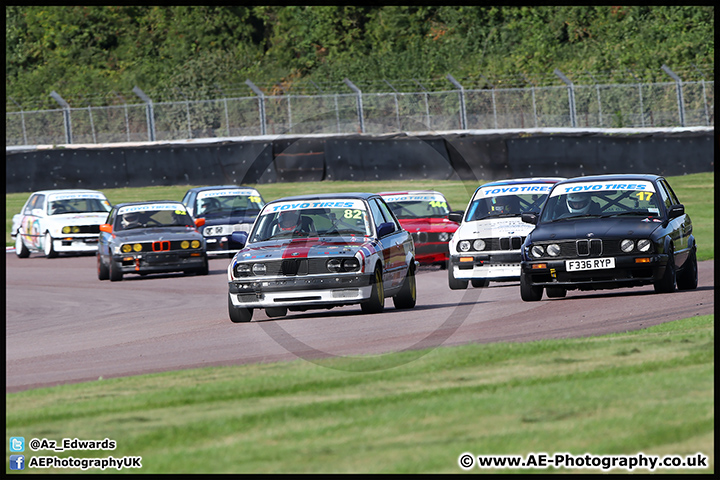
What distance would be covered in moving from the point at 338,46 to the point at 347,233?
5891 cm

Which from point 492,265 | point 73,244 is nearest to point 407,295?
point 492,265

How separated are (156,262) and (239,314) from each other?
7.68 metres

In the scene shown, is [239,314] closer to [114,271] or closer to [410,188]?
[114,271]

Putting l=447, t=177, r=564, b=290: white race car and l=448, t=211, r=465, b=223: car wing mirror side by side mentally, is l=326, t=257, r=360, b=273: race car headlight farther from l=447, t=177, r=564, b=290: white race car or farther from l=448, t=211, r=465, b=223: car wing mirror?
l=448, t=211, r=465, b=223: car wing mirror

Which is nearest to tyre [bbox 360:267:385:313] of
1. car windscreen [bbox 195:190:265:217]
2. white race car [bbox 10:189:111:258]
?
car windscreen [bbox 195:190:265:217]

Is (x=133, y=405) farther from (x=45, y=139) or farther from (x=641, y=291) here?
(x=45, y=139)

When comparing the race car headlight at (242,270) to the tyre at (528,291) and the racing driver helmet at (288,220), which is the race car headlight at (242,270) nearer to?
the racing driver helmet at (288,220)

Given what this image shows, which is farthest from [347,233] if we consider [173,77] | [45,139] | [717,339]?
[173,77]

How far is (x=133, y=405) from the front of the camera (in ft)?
24.4

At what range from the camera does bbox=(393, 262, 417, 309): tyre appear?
13797 millimetres

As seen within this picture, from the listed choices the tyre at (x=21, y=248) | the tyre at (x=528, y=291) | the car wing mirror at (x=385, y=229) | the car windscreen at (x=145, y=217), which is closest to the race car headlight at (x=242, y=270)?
the car wing mirror at (x=385, y=229)

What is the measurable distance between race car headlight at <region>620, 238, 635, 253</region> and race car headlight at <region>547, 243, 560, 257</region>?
2.43ft

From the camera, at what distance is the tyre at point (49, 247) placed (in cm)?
2561

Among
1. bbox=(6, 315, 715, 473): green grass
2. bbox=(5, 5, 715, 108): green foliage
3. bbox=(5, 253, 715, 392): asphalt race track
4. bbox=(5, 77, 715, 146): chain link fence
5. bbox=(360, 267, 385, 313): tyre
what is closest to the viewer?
bbox=(6, 315, 715, 473): green grass
